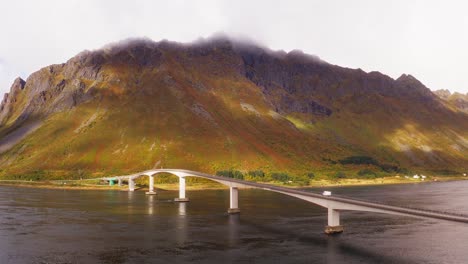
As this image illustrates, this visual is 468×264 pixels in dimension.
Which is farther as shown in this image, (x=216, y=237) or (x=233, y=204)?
(x=233, y=204)

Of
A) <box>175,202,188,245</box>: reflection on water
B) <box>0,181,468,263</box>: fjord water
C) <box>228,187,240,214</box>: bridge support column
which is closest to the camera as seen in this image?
<box>0,181,468,263</box>: fjord water

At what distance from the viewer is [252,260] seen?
185 ft

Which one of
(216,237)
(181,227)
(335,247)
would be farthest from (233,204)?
(335,247)

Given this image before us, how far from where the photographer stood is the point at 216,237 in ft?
233

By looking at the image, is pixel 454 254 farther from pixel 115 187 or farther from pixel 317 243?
pixel 115 187

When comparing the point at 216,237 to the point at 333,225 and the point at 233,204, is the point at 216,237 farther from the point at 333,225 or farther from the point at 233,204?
the point at 233,204

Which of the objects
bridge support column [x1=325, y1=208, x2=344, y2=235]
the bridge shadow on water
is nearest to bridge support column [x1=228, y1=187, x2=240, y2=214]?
the bridge shadow on water

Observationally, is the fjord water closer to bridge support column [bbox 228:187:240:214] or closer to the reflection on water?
the reflection on water

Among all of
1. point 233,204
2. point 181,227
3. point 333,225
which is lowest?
point 181,227

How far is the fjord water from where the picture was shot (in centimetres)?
5809

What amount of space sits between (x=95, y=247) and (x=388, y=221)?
174ft

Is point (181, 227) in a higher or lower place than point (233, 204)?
lower

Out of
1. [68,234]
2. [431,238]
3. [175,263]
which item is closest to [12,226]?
[68,234]

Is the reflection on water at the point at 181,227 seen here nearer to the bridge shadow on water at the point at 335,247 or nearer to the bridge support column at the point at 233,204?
the bridge shadow on water at the point at 335,247
